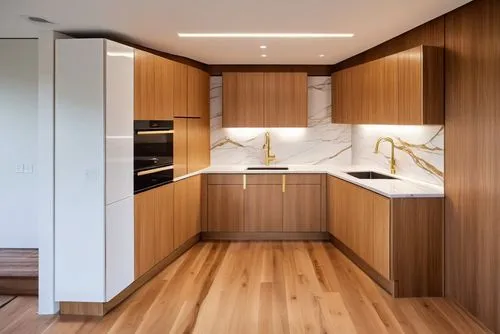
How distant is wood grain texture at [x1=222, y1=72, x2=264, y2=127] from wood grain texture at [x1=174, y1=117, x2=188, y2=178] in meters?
1.08

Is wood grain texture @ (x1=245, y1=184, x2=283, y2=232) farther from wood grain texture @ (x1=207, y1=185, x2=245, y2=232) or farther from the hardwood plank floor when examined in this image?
the hardwood plank floor

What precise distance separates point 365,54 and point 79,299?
4.15 meters

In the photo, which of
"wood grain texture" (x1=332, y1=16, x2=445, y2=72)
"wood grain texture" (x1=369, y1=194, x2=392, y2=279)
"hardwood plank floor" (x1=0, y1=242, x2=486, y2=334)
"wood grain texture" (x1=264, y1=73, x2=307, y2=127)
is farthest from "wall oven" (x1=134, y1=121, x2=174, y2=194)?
"wood grain texture" (x1=332, y1=16, x2=445, y2=72)

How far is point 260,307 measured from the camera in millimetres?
3895

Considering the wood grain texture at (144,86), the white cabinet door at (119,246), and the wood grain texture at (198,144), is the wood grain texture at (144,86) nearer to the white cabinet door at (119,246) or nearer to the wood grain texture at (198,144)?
the white cabinet door at (119,246)

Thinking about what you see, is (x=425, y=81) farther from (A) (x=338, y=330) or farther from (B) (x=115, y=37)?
(B) (x=115, y=37)

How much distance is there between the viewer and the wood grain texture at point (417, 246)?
13.2ft

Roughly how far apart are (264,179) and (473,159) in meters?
3.05

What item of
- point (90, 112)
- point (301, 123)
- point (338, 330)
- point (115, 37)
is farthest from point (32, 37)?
point (338, 330)

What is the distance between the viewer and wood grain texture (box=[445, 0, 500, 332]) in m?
3.30

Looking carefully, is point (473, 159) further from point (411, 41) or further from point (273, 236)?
point (273, 236)

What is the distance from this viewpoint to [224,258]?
5.46m

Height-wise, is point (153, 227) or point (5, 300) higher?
point (153, 227)

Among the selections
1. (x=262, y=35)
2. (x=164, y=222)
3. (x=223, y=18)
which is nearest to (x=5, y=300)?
(x=164, y=222)
